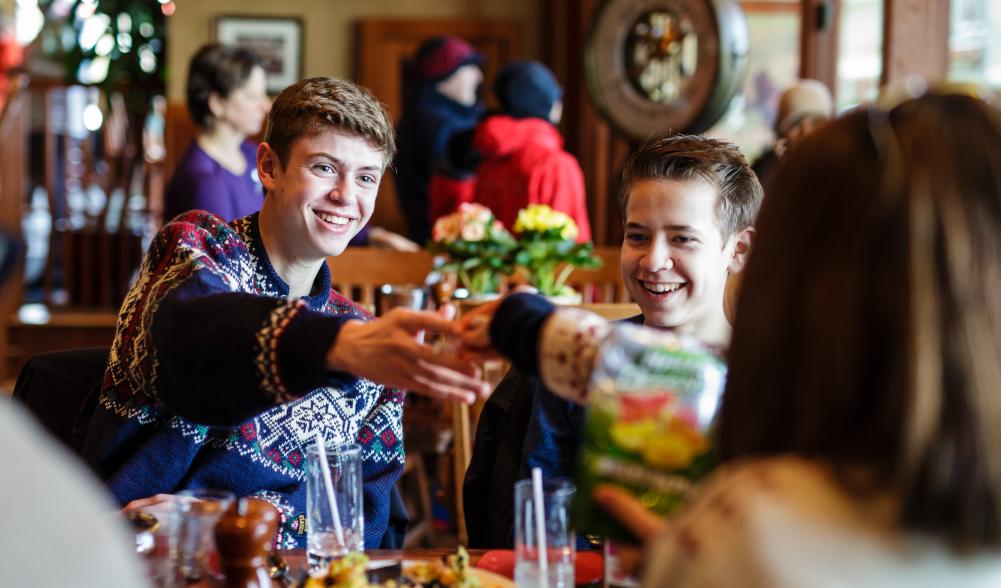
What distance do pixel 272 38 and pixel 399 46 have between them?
891mm

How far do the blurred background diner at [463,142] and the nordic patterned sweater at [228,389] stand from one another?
0.38 ft

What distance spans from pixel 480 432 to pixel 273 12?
636cm

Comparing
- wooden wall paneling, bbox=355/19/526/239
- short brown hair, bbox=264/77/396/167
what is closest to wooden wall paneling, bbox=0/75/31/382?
wooden wall paneling, bbox=355/19/526/239

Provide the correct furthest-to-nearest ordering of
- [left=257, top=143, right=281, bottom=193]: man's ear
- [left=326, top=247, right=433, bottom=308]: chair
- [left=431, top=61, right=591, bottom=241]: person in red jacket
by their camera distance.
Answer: [left=431, top=61, right=591, bottom=241]: person in red jacket
[left=326, top=247, right=433, bottom=308]: chair
[left=257, top=143, right=281, bottom=193]: man's ear

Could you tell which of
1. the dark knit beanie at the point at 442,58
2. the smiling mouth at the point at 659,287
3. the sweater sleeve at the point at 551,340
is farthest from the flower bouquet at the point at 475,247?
the sweater sleeve at the point at 551,340

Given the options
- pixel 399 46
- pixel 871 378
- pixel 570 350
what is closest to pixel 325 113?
pixel 570 350

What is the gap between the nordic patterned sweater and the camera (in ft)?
4.50

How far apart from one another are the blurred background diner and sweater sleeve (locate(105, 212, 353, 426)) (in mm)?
211

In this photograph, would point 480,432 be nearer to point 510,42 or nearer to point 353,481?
point 353,481

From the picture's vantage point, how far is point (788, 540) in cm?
81

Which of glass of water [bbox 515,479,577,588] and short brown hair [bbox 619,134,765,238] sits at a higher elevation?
short brown hair [bbox 619,134,765,238]

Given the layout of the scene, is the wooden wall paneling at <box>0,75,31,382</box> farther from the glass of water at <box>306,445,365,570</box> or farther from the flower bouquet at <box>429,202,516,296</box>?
the glass of water at <box>306,445,365,570</box>

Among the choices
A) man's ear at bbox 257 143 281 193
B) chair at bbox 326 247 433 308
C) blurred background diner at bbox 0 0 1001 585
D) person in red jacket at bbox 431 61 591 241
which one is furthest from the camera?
person in red jacket at bbox 431 61 591 241

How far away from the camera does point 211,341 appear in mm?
1398
